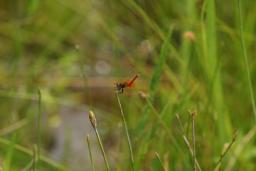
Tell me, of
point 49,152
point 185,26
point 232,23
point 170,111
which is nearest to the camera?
point 170,111

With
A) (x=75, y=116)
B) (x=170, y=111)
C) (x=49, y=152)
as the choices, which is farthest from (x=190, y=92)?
(x=75, y=116)

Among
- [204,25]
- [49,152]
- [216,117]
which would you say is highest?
[204,25]

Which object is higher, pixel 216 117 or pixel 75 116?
pixel 216 117

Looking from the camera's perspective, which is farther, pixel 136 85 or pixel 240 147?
pixel 136 85

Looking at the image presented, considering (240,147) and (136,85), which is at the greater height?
(240,147)

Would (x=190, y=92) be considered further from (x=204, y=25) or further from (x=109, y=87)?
(x=109, y=87)

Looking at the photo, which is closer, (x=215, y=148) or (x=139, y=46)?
(x=215, y=148)

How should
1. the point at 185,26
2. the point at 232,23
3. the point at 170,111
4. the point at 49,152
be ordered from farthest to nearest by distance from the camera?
1. the point at 232,23
2. the point at 49,152
3. the point at 185,26
4. the point at 170,111
